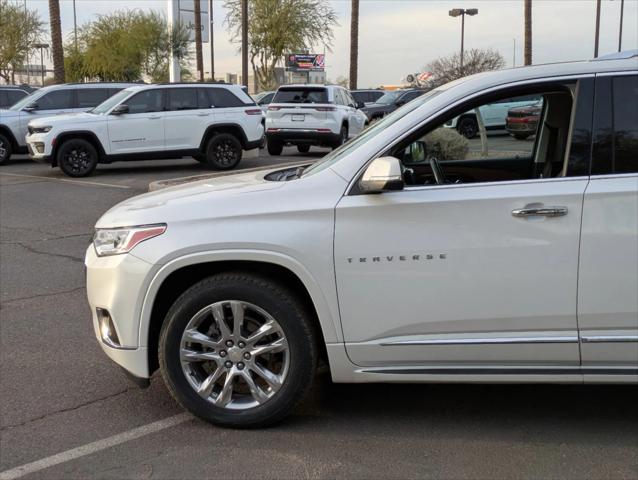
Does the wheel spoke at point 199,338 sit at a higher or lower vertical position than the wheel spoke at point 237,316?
lower

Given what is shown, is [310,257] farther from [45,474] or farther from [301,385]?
[45,474]

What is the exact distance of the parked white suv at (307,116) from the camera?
18328mm

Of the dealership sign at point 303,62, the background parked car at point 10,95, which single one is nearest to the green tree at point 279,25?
the dealership sign at point 303,62

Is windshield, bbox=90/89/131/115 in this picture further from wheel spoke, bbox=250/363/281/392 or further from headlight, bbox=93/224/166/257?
wheel spoke, bbox=250/363/281/392

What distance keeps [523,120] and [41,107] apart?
14554 mm

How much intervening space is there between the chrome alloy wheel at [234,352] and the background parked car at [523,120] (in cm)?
224

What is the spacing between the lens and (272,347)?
150 inches

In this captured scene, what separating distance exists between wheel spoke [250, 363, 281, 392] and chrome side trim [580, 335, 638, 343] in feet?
5.08

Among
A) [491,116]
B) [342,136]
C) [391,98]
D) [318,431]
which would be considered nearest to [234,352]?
[318,431]

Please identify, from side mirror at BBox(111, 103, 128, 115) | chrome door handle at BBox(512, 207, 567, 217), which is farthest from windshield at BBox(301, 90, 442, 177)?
side mirror at BBox(111, 103, 128, 115)

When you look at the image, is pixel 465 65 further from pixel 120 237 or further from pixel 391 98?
pixel 120 237

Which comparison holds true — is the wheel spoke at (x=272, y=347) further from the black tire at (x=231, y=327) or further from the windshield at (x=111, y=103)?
the windshield at (x=111, y=103)

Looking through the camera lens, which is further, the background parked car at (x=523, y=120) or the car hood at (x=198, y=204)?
the background parked car at (x=523, y=120)

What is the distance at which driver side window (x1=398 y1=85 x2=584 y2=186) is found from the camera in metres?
4.04
